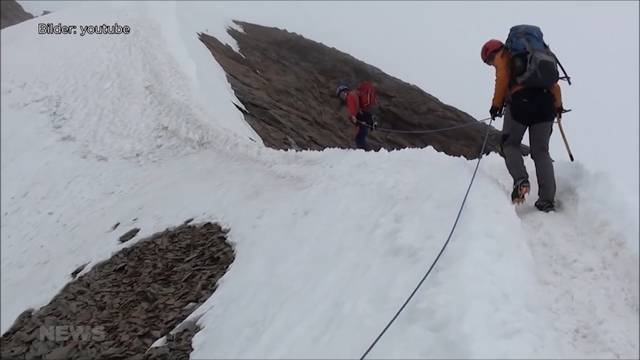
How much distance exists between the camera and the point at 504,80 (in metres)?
7.27

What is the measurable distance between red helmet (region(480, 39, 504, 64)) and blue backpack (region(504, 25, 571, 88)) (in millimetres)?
184

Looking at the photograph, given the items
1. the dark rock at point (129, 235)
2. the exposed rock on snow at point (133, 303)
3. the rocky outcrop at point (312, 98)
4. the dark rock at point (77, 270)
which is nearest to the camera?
the exposed rock on snow at point (133, 303)

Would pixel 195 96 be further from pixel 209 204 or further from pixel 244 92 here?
pixel 209 204

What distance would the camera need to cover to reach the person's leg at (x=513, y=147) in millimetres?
7465

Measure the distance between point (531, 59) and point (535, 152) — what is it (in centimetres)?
119

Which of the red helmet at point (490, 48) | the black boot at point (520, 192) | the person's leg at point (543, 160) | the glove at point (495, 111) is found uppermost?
the red helmet at point (490, 48)

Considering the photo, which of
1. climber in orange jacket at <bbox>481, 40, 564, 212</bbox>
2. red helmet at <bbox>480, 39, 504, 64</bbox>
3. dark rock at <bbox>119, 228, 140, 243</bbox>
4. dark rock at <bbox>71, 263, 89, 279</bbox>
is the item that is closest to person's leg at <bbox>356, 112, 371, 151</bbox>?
dark rock at <bbox>119, 228, 140, 243</bbox>

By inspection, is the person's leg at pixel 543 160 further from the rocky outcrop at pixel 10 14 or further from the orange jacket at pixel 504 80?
the rocky outcrop at pixel 10 14

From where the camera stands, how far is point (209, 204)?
388 inches

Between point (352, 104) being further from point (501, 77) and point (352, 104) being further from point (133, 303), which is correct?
point (133, 303)

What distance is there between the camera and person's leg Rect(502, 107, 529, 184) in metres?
7.46

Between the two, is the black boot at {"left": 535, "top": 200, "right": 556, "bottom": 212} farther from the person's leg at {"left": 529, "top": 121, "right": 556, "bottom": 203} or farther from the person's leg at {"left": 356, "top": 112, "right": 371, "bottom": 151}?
the person's leg at {"left": 356, "top": 112, "right": 371, "bottom": 151}

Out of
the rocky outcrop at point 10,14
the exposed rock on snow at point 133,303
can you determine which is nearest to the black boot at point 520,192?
the exposed rock on snow at point 133,303

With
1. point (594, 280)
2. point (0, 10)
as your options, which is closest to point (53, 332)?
point (594, 280)
